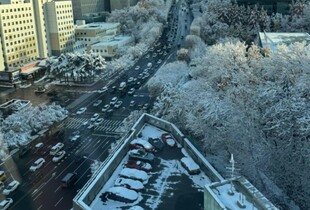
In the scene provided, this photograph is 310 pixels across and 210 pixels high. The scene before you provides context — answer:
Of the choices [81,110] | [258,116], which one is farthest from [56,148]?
[258,116]

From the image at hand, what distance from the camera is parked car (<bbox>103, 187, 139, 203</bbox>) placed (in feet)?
41.6

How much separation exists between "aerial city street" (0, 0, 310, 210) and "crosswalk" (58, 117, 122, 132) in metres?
0.10

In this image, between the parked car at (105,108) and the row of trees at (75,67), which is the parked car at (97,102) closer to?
the parked car at (105,108)

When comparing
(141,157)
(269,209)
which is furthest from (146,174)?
(269,209)

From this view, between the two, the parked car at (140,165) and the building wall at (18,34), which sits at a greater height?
the building wall at (18,34)

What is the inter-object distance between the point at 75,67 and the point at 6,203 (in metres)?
26.8

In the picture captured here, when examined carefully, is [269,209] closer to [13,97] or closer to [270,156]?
[270,156]

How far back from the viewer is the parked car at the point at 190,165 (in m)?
14.3

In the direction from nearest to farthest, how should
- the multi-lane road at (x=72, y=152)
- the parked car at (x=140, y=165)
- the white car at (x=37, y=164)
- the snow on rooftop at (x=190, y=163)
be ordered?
the snow on rooftop at (x=190, y=163), the parked car at (x=140, y=165), the multi-lane road at (x=72, y=152), the white car at (x=37, y=164)

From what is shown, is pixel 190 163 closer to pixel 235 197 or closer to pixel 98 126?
pixel 235 197

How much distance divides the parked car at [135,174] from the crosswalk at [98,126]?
60.2 ft

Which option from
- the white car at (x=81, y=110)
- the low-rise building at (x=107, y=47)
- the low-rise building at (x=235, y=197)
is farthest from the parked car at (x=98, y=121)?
the low-rise building at (x=107, y=47)

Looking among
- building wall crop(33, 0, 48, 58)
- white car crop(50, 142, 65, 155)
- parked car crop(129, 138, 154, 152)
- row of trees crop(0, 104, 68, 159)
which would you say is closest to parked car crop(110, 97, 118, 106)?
row of trees crop(0, 104, 68, 159)

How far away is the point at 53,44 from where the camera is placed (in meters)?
57.2
